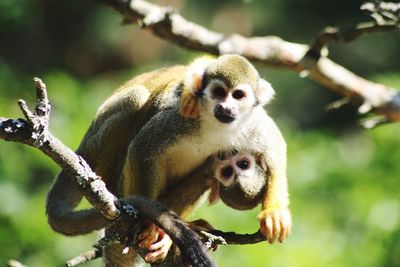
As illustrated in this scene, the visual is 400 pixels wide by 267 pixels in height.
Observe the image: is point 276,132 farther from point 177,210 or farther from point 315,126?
point 315,126

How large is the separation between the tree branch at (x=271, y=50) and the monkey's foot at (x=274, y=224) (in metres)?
1.44

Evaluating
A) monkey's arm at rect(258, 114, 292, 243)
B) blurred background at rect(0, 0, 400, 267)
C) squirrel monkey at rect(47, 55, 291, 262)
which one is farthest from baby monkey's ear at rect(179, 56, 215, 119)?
blurred background at rect(0, 0, 400, 267)

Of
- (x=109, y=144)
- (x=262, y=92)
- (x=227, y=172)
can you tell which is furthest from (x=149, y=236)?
(x=262, y=92)

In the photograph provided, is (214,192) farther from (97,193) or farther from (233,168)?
(97,193)

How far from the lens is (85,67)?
13.4m

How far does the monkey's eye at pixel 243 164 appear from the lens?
411cm


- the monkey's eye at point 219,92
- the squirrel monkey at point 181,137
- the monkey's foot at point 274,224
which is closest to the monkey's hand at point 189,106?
the squirrel monkey at point 181,137

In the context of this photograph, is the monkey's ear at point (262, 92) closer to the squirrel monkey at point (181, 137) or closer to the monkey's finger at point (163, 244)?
the squirrel monkey at point (181, 137)

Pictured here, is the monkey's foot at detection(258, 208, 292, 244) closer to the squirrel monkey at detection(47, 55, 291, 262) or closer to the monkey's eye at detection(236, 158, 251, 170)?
the squirrel monkey at detection(47, 55, 291, 262)

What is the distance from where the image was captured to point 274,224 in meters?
3.89

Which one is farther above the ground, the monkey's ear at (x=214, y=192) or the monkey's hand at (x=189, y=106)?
the monkey's hand at (x=189, y=106)

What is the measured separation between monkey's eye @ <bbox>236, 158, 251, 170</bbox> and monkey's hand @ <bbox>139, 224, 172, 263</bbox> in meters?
0.63

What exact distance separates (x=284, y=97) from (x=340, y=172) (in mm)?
5234

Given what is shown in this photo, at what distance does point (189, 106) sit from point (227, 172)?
40cm
